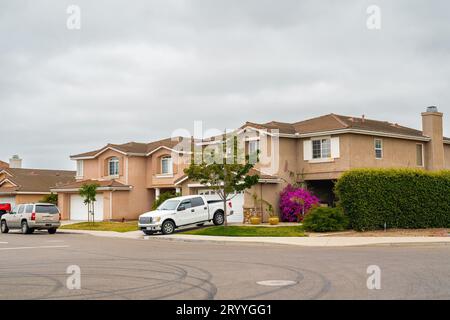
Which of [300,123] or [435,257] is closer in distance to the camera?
[435,257]

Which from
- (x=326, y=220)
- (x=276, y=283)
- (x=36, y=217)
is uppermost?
(x=36, y=217)

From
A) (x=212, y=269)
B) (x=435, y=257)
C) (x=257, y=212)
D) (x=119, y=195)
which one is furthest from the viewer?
(x=119, y=195)

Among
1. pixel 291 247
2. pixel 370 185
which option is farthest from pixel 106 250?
pixel 370 185

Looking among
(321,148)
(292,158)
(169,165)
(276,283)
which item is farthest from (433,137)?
(276,283)

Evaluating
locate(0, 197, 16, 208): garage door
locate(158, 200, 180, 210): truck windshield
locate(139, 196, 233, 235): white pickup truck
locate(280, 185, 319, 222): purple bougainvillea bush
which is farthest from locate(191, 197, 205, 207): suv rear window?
locate(0, 197, 16, 208): garage door

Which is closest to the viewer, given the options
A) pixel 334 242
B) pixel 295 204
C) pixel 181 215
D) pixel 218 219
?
pixel 334 242

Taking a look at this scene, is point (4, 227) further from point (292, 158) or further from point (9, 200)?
point (9, 200)

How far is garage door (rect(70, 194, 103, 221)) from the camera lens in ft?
153

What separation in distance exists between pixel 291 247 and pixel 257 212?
13.7 m

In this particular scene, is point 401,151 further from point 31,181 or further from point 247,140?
point 31,181

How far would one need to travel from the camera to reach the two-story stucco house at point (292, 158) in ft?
120

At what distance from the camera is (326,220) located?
2828cm

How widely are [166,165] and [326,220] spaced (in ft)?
67.8

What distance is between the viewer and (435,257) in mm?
17172
